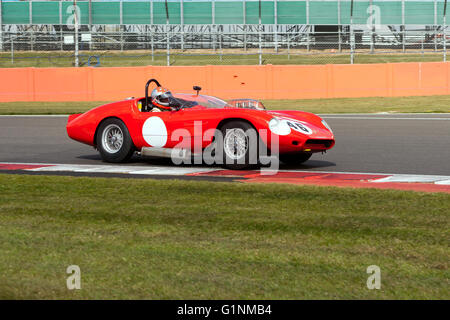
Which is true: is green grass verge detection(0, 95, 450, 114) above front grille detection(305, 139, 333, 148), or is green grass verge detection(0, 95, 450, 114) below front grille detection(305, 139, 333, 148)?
above

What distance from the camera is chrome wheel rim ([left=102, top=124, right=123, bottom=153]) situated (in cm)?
1123

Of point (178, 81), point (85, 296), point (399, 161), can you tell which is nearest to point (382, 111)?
point (178, 81)

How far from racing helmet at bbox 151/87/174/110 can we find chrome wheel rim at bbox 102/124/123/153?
2.32 feet

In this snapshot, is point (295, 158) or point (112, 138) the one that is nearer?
point (295, 158)

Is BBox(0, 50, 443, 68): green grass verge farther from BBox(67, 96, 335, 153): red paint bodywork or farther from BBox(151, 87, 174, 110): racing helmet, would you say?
BBox(151, 87, 174, 110): racing helmet

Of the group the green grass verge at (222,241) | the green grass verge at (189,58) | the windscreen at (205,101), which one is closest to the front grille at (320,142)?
the windscreen at (205,101)

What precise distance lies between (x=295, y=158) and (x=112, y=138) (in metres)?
2.73

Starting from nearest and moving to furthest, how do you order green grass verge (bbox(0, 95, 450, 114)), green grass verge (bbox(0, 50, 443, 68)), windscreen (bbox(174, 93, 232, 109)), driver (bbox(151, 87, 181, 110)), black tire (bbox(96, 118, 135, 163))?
windscreen (bbox(174, 93, 232, 109))
driver (bbox(151, 87, 181, 110))
black tire (bbox(96, 118, 135, 163))
green grass verge (bbox(0, 95, 450, 114))
green grass verge (bbox(0, 50, 443, 68))

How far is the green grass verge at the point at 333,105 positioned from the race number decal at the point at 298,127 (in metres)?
11.7

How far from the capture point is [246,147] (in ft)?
33.0

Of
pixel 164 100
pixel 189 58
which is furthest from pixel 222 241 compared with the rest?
pixel 189 58

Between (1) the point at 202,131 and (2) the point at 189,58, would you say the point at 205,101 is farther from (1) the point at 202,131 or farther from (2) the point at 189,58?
(2) the point at 189,58

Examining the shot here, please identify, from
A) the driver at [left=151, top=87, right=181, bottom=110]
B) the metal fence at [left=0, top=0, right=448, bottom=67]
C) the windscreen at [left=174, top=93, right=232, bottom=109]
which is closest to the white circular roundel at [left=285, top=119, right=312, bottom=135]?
the windscreen at [left=174, top=93, right=232, bottom=109]
